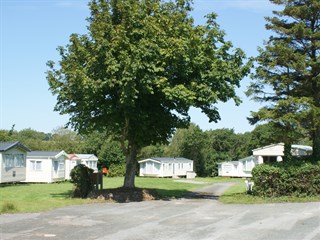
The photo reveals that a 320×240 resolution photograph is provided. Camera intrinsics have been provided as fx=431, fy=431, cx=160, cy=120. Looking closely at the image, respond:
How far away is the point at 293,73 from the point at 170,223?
41.6 ft

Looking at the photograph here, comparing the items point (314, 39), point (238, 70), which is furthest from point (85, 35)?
point (314, 39)

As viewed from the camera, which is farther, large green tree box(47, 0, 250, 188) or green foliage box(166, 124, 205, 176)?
green foliage box(166, 124, 205, 176)

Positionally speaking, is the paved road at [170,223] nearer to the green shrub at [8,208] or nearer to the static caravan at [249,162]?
the green shrub at [8,208]

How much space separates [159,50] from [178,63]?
4.73 ft

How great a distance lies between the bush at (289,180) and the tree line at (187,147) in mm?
39999

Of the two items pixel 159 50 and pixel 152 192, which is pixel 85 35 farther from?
pixel 152 192

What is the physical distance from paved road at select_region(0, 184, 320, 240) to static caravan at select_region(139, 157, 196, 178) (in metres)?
46.7

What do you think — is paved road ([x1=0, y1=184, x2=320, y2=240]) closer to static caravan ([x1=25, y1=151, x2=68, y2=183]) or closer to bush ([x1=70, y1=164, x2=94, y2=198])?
bush ([x1=70, y1=164, x2=94, y2=198])

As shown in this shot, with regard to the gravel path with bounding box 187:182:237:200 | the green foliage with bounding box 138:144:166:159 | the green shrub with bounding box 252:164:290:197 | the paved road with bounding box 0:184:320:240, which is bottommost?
the paved road with bounding box 0:184:320:240

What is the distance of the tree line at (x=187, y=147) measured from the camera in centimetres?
6544

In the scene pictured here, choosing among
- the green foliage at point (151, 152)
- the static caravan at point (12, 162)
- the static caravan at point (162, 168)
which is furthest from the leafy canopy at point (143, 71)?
the green foliage at point (151, 152)

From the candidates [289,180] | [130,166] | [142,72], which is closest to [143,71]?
[142,72]

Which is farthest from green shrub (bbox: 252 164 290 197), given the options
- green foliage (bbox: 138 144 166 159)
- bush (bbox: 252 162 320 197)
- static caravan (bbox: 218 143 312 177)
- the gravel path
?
green foliage (bbox: 138 144 166 159)

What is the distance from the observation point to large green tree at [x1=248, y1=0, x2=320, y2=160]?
22141mm
